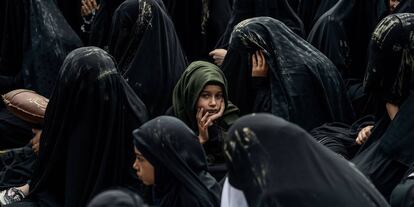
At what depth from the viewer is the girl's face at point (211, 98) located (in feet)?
21.0

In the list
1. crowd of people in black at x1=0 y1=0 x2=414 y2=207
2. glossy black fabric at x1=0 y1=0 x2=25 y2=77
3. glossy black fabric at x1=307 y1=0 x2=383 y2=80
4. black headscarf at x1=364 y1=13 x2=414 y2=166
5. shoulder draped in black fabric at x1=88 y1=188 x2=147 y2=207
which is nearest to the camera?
shoulder draped in black fabric at x1=88 y1=188 x2=147 y2=207

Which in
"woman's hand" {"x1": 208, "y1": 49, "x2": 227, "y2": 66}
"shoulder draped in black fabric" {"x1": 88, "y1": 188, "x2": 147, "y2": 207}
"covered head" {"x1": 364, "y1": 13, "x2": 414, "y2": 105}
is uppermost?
"shoulder draped in black fabric" {"x1": 88, "y1": 188, "x2": 147, "y2": 207}

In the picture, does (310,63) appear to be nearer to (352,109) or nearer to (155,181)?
(352,109)

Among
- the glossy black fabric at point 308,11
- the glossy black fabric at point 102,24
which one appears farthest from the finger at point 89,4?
the glossy black fabric at point 308,11

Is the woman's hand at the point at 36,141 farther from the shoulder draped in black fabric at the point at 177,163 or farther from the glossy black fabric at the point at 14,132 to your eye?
the shoulder draped in black fabric at the point at 177,163

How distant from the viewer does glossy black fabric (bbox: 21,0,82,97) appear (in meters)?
7.86

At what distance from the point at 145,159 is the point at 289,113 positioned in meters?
1.49

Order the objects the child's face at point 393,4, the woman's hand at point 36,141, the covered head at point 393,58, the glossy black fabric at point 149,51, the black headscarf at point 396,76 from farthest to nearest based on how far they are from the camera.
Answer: the glossy black fabric at point 149,51, the child's face at point 393,4, the woman's hand at point 36,141, the covered head at point 393,58, the black headscarf at point 396,76

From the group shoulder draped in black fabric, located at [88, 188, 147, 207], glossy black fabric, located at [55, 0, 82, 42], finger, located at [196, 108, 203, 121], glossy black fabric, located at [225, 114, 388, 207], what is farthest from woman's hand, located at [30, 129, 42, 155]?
shoulder draped in black fabric, located at [88, 188, 147, 207]

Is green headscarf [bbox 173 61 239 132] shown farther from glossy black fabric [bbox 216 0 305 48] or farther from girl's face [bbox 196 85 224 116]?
glossy black fabric [bbox 216 0 305 48]

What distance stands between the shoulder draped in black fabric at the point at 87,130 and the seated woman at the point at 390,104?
128 cm

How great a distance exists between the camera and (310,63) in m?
6.82

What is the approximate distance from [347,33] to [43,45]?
2.03m

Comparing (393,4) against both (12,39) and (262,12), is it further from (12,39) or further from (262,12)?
(12,39)
